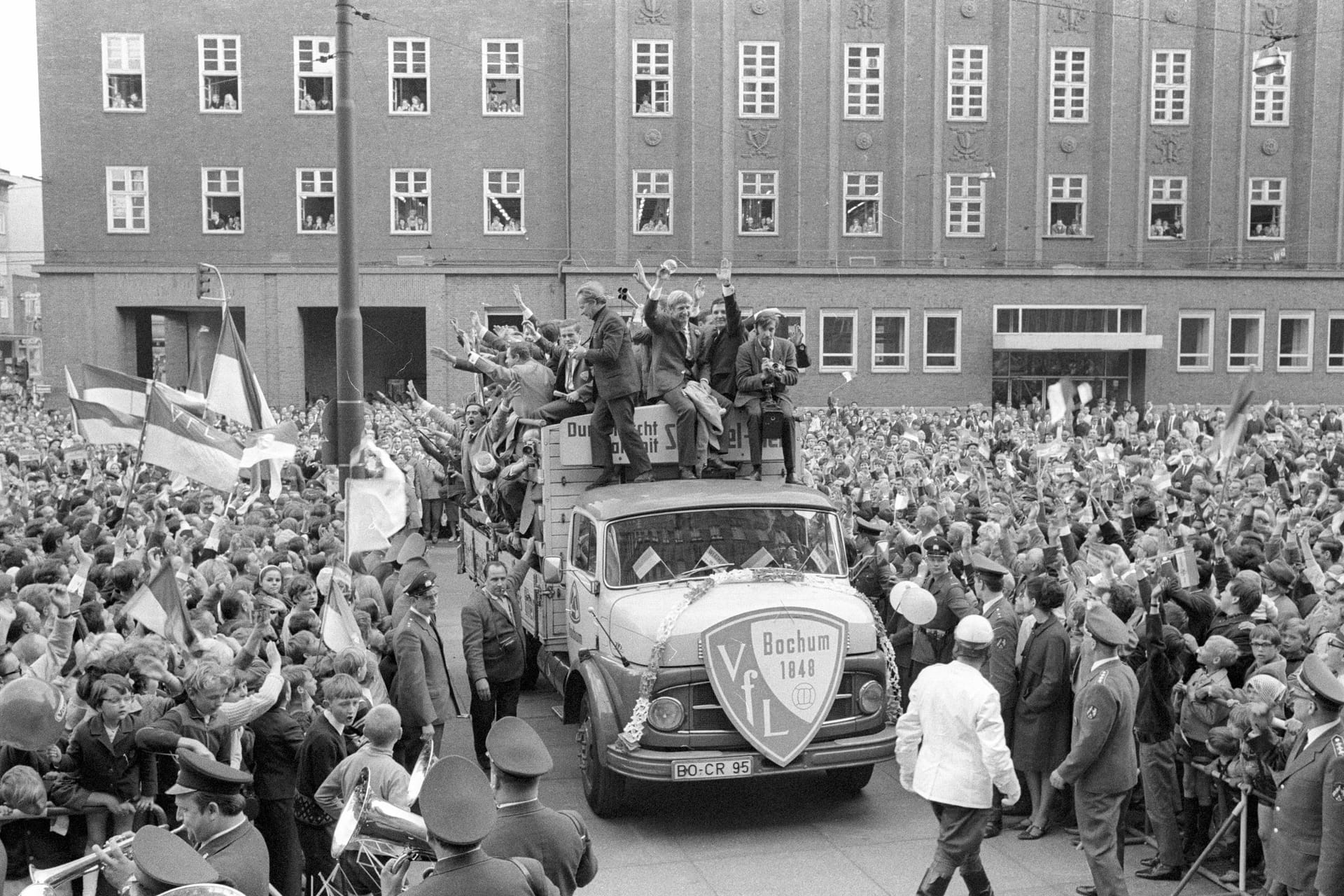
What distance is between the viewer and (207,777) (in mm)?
4758

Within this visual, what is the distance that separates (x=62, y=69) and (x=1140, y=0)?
3702 cm

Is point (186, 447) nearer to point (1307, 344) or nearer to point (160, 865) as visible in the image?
point (160, 865)

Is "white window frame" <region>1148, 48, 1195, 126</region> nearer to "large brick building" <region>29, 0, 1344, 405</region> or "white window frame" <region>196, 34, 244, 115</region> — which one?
"large brick building" <region>29, 0, 1344, 405</region>

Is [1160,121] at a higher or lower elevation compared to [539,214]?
higher

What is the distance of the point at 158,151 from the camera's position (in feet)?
135

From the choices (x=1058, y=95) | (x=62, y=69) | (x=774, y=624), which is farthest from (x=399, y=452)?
(x=1058, y=95)

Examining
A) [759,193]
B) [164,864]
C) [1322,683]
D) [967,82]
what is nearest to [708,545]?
[1322,683]

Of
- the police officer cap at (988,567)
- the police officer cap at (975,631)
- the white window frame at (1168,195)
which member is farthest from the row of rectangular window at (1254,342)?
the police officer cap at (975,631)

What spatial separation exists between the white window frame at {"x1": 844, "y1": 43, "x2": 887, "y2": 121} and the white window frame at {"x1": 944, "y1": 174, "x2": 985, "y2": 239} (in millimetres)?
3578

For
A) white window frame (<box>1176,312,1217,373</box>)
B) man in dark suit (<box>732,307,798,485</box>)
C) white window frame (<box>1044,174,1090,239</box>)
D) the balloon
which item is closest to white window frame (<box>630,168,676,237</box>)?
white window frame (<box>1044,174,1090,239</box>)

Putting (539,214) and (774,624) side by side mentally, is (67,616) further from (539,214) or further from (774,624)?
(539,214)

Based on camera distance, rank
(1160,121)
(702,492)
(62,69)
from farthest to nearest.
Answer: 1. (1160,121)
2. (62,69)
3. (702,492)

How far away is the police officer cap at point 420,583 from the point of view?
887cm

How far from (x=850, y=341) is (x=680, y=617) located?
112 ft
